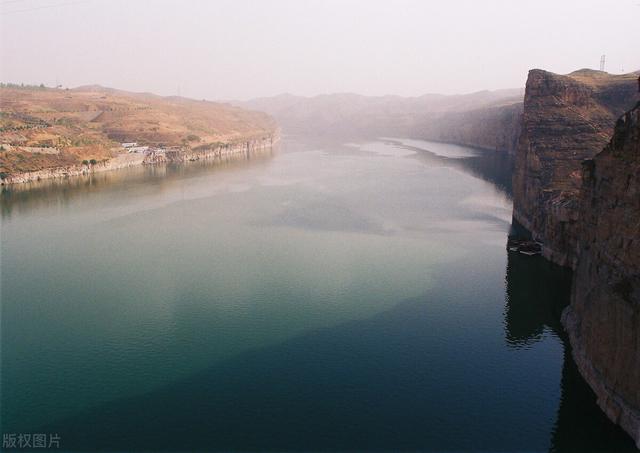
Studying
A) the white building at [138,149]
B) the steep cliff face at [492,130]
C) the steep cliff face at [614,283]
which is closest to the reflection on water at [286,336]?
the steep cliff face at [614,283]

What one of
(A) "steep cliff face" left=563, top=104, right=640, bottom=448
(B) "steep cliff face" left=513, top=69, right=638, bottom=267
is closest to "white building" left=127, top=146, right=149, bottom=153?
(B) "steep cliff face" left=513, top=69, right=638, bottom=267

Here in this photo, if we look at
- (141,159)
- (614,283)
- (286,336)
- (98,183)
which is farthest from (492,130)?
(614,283)

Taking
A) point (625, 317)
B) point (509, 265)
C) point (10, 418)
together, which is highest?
point (625, 317)

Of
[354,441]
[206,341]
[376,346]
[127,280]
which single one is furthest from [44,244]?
[354,441]

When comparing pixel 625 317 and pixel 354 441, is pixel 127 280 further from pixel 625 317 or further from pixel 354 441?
pixel 625 317

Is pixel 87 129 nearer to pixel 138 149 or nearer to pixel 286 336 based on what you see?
pixel 138 149
